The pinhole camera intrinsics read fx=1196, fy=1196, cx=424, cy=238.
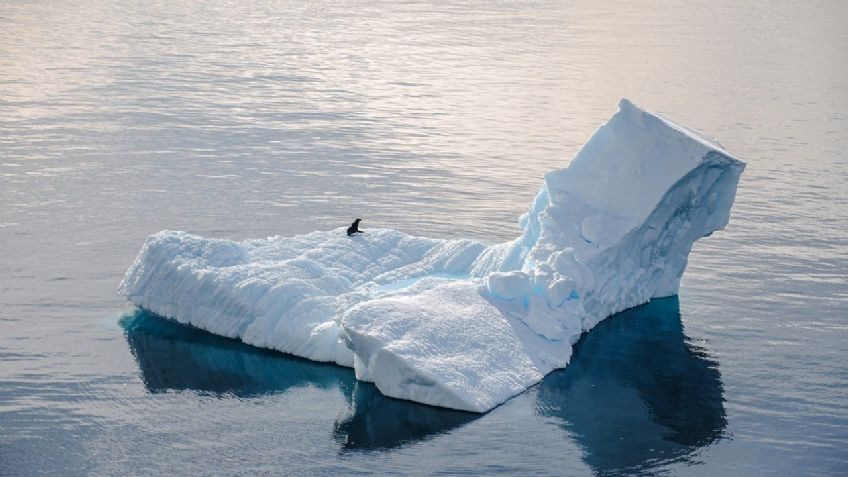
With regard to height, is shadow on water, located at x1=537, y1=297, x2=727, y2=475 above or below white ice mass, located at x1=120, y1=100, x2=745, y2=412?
below

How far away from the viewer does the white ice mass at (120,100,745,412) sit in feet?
57.7

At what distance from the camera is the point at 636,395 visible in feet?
60.1

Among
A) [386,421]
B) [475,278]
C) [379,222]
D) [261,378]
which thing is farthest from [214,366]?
[379,222]

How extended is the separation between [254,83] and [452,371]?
3136 cm

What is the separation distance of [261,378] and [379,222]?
31.5 feet

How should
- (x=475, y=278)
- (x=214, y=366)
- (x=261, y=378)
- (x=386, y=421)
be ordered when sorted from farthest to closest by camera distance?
(x=475, y=278) → (x=214, y=366) → (x=261, y=378) → (x=386, y=421)

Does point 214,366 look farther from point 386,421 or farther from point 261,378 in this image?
point 386,421

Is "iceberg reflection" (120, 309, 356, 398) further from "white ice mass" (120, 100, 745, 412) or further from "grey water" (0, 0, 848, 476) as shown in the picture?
"white ice mass" (120, 100, 745, 412)

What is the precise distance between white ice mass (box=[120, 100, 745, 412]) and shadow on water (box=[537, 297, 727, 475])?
0.45 meters

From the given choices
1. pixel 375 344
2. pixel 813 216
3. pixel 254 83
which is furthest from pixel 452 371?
pixel 254 83

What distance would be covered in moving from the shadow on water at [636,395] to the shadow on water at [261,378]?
1.72 meters

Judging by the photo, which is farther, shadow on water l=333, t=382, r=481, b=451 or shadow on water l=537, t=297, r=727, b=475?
shadow on water l=537, t=297, r=727, b=475

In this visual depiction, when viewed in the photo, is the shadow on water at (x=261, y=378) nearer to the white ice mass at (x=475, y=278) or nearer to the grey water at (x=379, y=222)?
the grey water at (x=379, y=222)

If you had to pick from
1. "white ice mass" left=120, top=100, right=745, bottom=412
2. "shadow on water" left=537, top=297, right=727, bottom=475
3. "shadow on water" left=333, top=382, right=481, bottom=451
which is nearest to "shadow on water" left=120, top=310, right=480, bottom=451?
"shadow on water" left=333, top=382, right=481, bottom=451
